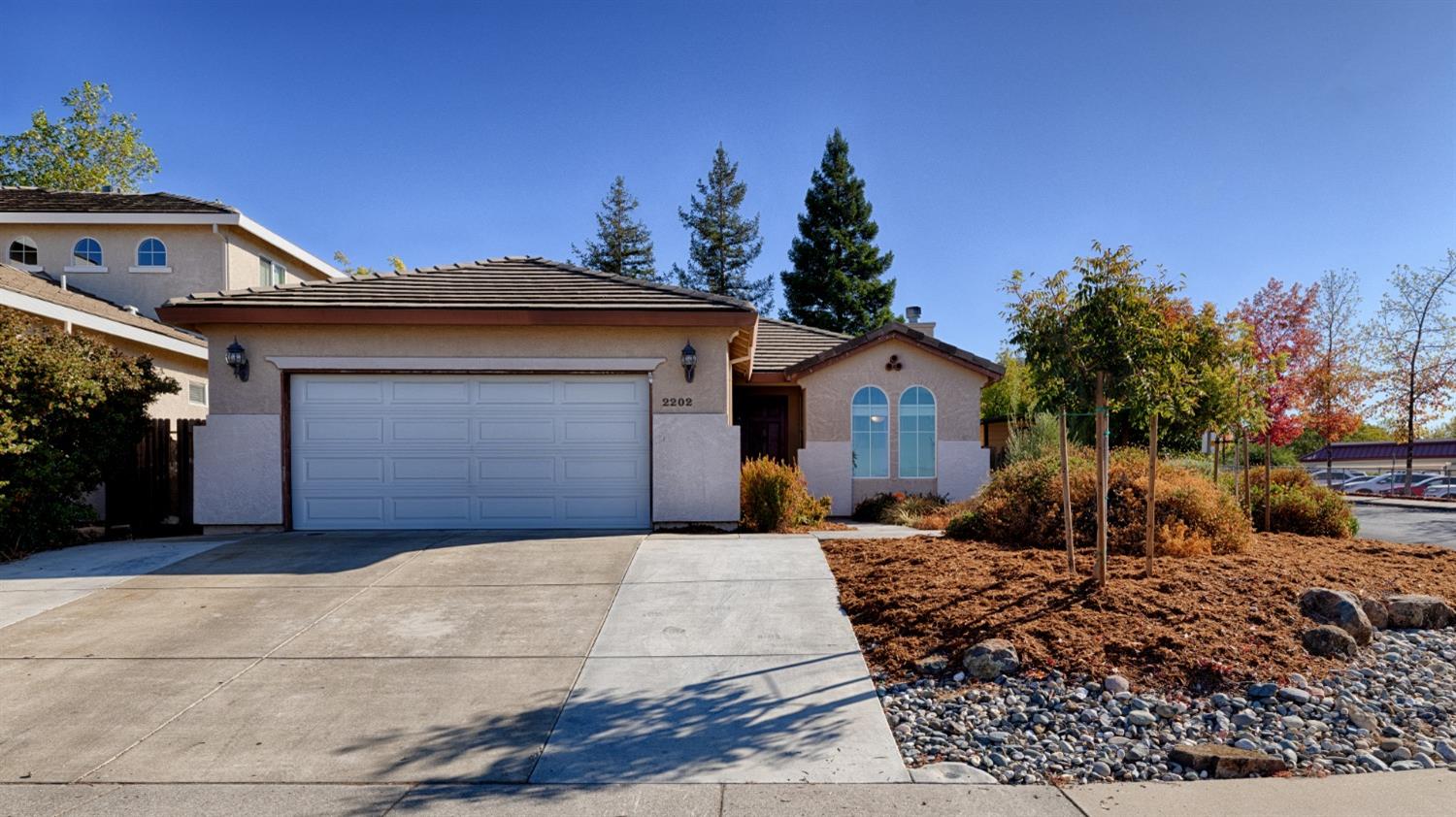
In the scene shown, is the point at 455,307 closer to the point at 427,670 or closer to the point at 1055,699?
the point at 427,670

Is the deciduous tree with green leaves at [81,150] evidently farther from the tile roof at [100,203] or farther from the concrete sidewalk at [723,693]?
the concrete sidewalk at [723,693]

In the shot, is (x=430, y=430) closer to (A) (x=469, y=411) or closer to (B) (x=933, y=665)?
(A) (x=469, y=411)

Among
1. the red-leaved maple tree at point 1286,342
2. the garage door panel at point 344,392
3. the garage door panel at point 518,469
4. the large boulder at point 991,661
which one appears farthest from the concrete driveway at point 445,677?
the red-leaved maple tree at point 1286,342

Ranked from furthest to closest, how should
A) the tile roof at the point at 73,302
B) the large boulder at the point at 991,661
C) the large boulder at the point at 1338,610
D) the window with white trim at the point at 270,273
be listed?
the window with white trim at the point at 270,273, the tile roof at the point at 73,302, the large boulder at the point at 1338,610, the large boulder at the point at 991,661

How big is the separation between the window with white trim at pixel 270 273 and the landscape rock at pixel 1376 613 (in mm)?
19843

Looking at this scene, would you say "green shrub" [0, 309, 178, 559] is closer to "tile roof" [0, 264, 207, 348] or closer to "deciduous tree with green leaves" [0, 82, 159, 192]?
"tile roof" [0, 264, 207, 348]

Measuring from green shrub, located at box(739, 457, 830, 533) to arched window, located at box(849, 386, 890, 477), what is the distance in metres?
4.05

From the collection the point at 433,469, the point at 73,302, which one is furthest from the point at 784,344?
the point at 73,302

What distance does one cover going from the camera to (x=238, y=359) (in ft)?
32.1

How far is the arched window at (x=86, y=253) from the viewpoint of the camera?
16250 mm

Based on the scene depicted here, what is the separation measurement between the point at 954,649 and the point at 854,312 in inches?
1186

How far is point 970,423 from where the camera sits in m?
14.4

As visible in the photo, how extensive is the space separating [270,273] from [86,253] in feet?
11.2

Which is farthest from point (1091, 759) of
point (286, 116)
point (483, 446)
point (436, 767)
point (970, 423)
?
point (286, 116)
